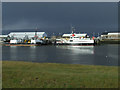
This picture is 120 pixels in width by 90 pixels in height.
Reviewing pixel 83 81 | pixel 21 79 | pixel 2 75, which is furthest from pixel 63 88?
pixel 2 75

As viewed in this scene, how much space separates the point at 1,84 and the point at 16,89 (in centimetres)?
128

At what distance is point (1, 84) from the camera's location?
9531 mm

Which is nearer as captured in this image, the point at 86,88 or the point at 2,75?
the point at 86,88

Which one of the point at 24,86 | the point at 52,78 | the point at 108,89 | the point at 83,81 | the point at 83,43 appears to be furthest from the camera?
the point at 83,43

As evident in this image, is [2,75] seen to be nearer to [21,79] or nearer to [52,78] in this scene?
[21,79]

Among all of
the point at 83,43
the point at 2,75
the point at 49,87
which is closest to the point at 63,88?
the point at 49,87

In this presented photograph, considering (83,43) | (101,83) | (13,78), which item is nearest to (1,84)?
(13,78)

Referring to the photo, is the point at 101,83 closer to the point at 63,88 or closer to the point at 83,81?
the point at 83,81

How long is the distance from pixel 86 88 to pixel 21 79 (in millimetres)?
4047

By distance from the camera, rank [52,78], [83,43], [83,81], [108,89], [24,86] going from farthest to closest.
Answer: [83,43], [52,78], [83,81], [24,86], [108,89]

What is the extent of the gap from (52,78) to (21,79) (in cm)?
188

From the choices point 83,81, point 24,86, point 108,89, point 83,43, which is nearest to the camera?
point 108,89

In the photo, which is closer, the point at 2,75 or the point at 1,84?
the point at 1,84

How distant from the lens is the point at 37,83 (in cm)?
976
